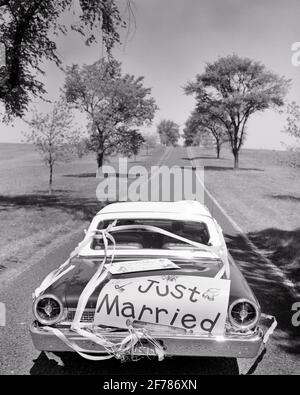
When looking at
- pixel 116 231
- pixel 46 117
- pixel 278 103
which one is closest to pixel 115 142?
pixel 46 117

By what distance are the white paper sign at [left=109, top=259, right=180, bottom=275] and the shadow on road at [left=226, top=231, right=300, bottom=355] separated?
1613 millimetres

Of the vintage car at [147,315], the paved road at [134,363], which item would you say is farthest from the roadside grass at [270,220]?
the vintage car at [147,315]

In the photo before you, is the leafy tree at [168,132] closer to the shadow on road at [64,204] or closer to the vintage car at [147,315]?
the shadow on road at [64,204]

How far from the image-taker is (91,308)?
4008 millimetres

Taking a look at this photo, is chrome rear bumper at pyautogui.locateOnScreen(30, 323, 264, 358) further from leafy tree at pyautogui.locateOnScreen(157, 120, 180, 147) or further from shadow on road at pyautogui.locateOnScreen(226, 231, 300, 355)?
leafy tree at pyautogui.locateOnScreen(157, 120, 180, 147)

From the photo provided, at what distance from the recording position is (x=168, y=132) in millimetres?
168250

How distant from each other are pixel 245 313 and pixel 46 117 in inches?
748

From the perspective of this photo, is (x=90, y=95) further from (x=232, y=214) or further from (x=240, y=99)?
(x=232, y=214)

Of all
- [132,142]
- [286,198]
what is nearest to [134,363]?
[286,198]

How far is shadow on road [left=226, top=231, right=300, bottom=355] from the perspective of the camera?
5.11 m

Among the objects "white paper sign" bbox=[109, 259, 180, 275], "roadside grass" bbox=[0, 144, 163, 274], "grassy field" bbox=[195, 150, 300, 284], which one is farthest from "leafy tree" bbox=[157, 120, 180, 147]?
"white paper sign" bbox=[109, 259, 180, 275]

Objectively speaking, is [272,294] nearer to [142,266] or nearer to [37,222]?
[142,266]
